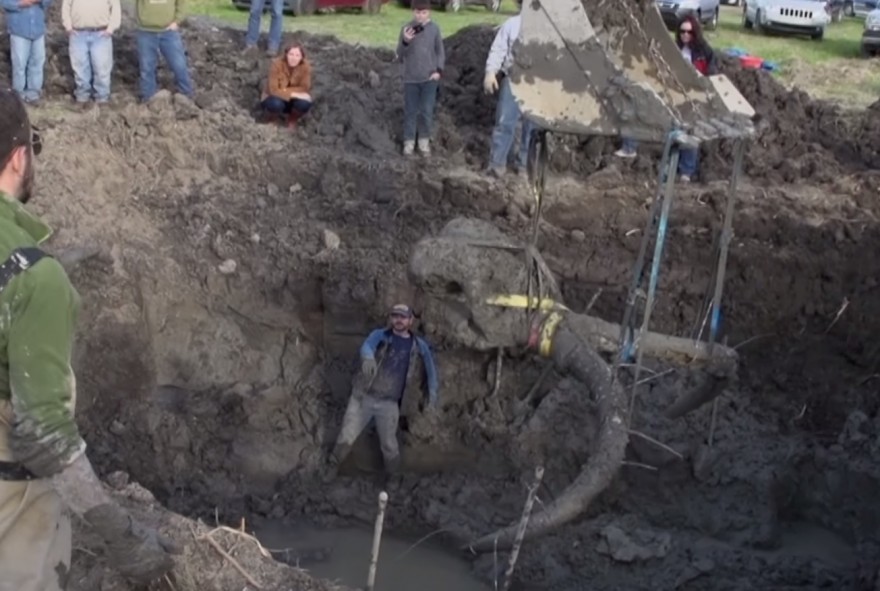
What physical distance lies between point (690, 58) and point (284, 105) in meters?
4.01

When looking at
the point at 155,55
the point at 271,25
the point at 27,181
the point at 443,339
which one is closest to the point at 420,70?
the point at 155,55

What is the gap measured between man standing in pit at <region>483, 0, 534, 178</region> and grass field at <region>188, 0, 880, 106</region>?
4962 millimetres

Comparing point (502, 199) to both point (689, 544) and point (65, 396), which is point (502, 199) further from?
point (65, 396)

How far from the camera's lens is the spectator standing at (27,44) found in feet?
34.5

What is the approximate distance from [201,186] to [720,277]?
5287mm

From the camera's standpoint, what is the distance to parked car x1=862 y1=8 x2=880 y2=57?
1806 centimetres

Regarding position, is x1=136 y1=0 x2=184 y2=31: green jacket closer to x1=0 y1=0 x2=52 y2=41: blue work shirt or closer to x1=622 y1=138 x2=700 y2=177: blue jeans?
x1=0 y1=0 x2=52 y2=41: blue work shirt

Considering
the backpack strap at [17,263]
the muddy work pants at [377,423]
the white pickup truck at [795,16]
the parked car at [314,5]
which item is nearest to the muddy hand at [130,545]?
the backpack strap at [17,263]

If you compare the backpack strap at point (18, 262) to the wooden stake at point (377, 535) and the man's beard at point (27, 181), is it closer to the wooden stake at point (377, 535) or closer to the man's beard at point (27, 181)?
the man's beard at point (27, 181)

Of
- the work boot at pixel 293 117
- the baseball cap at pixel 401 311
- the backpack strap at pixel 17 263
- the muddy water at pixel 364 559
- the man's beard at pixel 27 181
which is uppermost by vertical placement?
the man's beard at pixel 27 181

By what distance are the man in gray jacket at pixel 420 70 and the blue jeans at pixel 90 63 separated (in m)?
2.89

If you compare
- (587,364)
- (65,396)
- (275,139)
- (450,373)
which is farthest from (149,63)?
(65,396)

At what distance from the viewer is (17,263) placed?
10.8 ft

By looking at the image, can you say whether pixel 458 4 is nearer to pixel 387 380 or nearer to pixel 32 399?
pixel 387 380
